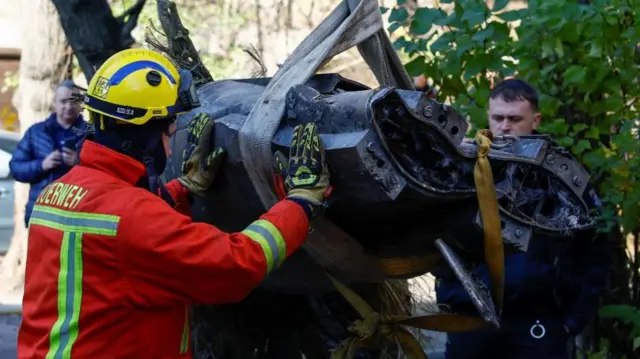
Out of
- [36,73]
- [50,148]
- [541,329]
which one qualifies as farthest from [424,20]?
[36,73]

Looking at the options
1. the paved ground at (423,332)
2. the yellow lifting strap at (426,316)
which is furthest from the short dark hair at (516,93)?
the yellow lifting strap at (426,316)

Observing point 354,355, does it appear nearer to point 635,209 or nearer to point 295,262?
point 295,262

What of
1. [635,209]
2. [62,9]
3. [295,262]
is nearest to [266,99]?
[295,262]

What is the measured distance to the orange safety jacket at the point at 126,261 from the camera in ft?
10.5

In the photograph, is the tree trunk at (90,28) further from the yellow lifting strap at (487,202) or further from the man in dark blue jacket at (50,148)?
the yellow lifting strap at (487,202)

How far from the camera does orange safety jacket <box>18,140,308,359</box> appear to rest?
3191 millimetres

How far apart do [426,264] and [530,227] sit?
14.1 inches

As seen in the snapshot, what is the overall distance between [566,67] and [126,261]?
2.94 meters

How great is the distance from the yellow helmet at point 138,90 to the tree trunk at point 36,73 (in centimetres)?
668

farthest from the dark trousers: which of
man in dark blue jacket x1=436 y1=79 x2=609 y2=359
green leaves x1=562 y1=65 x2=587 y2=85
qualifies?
green leaves x1=562 y1=65 x2=587 y2=85

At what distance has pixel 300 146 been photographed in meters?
3.23

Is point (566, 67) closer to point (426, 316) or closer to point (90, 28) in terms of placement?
point (426, 316)

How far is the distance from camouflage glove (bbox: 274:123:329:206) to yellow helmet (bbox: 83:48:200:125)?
0.41 m

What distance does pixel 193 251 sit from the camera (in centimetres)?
318
